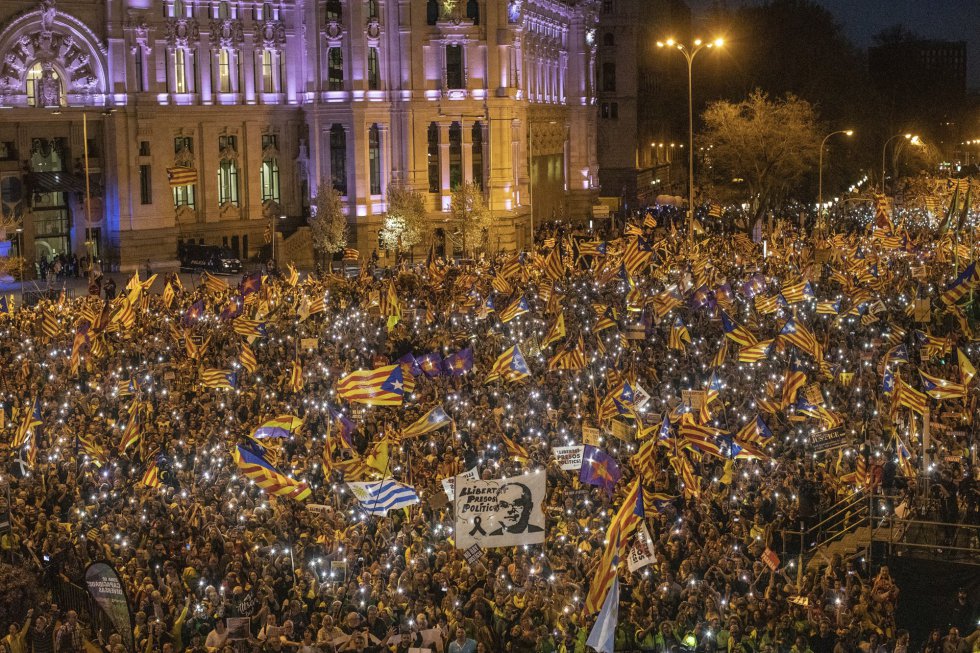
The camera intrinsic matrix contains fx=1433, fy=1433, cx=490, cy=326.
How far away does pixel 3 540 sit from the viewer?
18547mm

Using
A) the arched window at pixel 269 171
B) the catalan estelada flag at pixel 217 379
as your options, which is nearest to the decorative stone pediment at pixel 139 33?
the arched window at pixel 269 171

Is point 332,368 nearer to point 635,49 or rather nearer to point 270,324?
point 270,324

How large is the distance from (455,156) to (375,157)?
139 inches

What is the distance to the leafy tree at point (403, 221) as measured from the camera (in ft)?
190

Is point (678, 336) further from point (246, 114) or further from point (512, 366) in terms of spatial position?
point (246, 114)

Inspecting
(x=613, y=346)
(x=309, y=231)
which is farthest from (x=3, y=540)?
(x=309, y=231)

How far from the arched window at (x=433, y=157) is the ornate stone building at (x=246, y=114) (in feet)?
0.28

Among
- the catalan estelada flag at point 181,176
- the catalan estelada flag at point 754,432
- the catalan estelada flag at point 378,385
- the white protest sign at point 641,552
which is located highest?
the catalan estelada flag at point 181,176

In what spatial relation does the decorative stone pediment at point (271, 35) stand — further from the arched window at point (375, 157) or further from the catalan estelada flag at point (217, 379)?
the catalan estelada flag at point (217, 379)

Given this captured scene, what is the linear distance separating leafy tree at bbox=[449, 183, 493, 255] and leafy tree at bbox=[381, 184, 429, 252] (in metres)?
1.49

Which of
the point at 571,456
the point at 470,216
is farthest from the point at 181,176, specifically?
the point at 571,456

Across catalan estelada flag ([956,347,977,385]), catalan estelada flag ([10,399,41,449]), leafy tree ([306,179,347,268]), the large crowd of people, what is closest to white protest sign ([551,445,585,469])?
the large crowd of people

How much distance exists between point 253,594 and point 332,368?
11.9 meters

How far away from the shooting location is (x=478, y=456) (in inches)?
874
